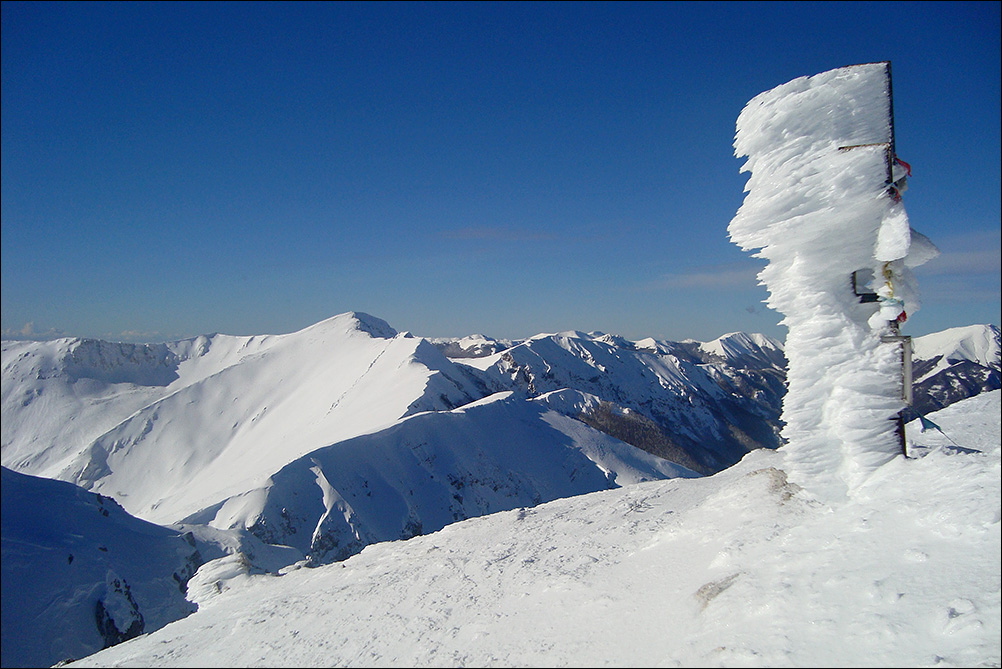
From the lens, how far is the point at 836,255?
817cm

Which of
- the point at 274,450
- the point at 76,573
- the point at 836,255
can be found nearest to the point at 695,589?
the point at 836,255

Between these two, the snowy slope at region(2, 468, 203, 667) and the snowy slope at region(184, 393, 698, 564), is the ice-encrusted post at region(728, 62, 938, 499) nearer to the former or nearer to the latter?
the snowy slope at region(2, 468, 203, 667)

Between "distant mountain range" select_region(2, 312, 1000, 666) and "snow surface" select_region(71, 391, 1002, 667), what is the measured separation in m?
3.05

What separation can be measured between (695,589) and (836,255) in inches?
223

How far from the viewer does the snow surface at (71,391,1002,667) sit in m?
5.72

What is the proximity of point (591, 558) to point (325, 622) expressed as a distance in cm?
535

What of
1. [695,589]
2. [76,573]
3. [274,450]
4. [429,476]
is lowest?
[429,476]

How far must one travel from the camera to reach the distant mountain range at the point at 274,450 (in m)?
22.6

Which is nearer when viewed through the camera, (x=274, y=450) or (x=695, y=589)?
(x=695, y=589)

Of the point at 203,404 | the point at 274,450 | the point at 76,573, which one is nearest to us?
the point at 76,573

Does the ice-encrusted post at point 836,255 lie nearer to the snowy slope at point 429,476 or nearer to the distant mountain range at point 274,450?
the distant mountain range at point 274,450

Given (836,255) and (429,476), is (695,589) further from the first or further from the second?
(429,476)

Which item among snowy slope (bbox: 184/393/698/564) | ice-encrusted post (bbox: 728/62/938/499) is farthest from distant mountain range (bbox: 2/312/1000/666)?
ice-encrusted post (bbox: 728/62/938/499)

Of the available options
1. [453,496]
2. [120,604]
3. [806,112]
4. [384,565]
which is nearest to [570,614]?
[384,565]
